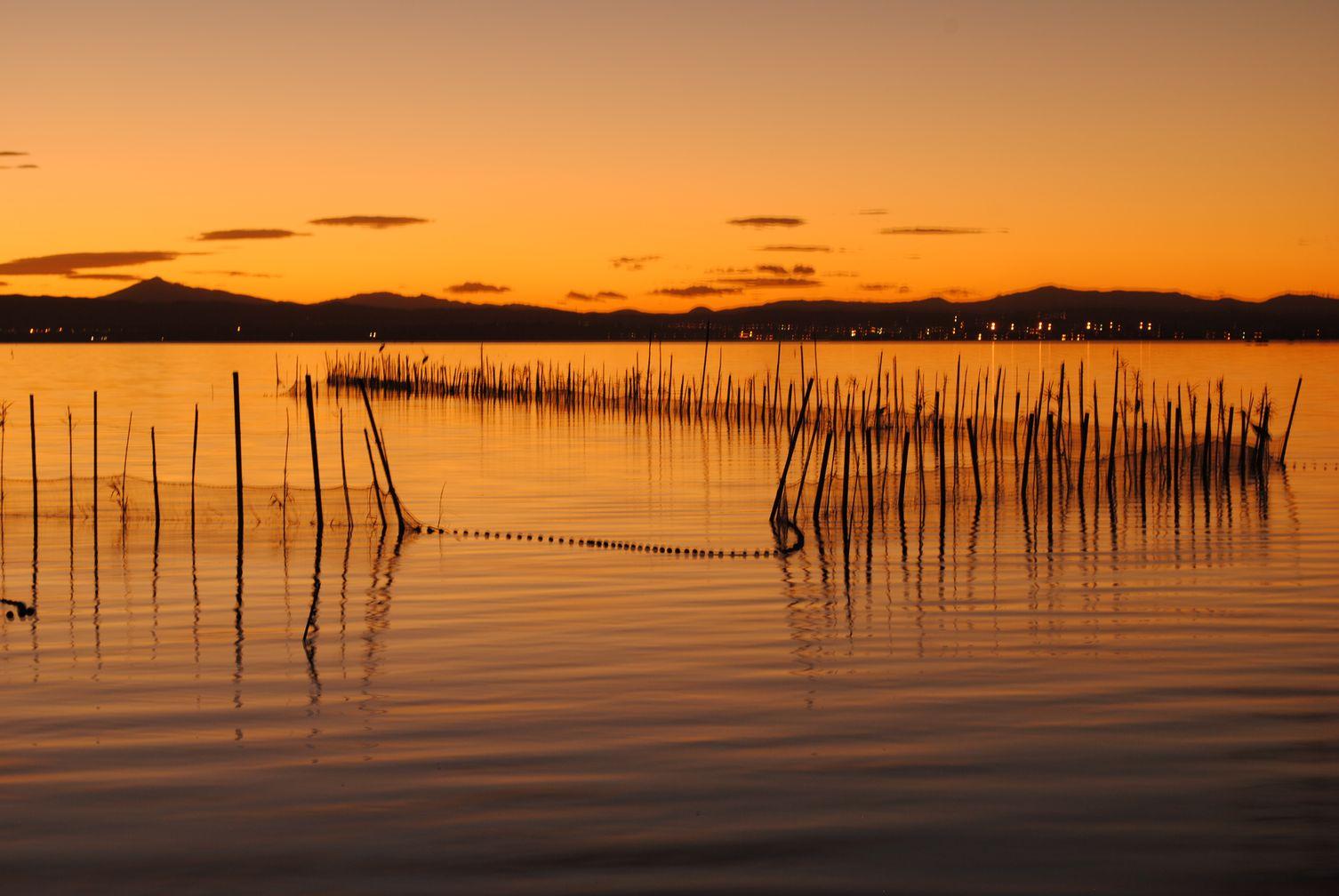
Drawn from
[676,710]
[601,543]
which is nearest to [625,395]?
[601,543]

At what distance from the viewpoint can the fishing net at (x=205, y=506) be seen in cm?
2150

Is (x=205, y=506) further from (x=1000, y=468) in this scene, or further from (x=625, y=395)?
(x=625, y=395)

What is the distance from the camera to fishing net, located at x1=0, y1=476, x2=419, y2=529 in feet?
70.5

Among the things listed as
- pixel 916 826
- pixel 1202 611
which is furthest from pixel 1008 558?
pixel 916 826

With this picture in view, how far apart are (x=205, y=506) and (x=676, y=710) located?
13581 mm

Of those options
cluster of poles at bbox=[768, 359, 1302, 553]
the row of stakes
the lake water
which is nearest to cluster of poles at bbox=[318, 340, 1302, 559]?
cluster of poles at bbox=[768, 359, 1302, 553]

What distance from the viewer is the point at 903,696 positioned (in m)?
10.8

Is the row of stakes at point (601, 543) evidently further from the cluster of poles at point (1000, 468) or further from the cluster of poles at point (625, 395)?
the cluster of poles at point (625, 395)

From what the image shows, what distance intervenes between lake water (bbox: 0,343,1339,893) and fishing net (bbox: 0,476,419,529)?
0.70 meters

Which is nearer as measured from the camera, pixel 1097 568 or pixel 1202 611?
pixel 1202 611

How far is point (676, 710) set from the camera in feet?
33.8

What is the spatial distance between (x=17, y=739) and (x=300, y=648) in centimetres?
340

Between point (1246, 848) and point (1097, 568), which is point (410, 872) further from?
point (1097, 568)

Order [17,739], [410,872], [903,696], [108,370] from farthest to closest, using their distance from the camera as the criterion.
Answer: [108,370] < [903,696] < [17,739] < [410,872]
